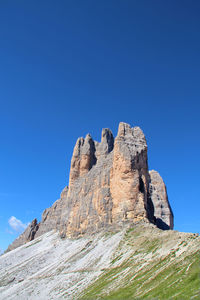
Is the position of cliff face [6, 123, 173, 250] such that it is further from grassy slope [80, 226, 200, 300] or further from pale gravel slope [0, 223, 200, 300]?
grassy slope [80, 226, 200, 300]

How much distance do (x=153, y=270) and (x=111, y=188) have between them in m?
32.7

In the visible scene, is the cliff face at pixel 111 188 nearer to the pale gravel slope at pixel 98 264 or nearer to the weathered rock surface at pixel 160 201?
the weathered rock surface at pixel 160 201

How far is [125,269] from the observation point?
30.5m

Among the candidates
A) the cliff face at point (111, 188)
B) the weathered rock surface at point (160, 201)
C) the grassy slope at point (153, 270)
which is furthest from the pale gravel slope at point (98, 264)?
the weathered rock surface at point (160, 201)

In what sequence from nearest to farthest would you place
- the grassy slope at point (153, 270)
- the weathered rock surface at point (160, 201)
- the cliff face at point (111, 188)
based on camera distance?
the grassy slope at point (153, 270) < the cliff face at point (111, 188) < the weathered rock surface at point (160, 201)

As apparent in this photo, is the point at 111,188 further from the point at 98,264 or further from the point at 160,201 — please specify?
the point at 160,201

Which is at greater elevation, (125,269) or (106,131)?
(106,131)

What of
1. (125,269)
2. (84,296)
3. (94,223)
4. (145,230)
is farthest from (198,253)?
(94,223)

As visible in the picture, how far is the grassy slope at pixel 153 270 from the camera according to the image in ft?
62.5

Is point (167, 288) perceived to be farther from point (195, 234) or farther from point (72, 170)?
point (72, 170)

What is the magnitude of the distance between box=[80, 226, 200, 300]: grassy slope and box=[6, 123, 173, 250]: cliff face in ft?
37.5

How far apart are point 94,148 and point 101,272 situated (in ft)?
196

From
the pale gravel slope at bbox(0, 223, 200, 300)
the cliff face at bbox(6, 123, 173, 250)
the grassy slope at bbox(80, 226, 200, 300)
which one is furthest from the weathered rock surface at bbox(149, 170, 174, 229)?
the grassy slope at bbox(80, 226, 200, 300)

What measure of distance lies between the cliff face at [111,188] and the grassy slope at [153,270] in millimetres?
11441
